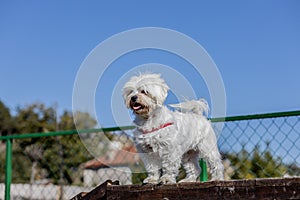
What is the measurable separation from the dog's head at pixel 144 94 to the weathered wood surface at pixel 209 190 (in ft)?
2.33

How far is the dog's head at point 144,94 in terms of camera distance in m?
4.36

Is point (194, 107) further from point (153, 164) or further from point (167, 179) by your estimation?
point (167, 179)

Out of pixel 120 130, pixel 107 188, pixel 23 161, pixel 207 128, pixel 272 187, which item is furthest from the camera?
pixel 23 161

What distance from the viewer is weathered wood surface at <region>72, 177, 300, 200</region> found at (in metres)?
3.12

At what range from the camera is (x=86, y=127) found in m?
6.04

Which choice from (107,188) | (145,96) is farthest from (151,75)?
(107,188)

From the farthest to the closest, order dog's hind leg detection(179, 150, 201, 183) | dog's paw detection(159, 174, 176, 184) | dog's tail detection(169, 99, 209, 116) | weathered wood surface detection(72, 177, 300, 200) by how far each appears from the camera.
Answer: dog's tail detection(169, 99, 209, 116) → dog's hind leg detection(179, 150, 201, 183) → dog's paw detection(159, 174, 176, 184) → weathered wood surface detection(72, 177, 300, 200)

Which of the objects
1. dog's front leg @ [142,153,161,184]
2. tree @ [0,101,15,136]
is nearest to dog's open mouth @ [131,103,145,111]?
dog's front leg @ [142,153,161,184]

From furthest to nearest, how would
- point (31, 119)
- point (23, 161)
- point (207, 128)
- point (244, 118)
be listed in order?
point (31, 119)
point (23, 161)
point (244, 118)
point (207, 128)

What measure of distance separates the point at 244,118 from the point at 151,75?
1.42 m

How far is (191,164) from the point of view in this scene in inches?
191

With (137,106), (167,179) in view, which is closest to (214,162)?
(167,179)

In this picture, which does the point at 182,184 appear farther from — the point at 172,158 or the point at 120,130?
the point at 120,130

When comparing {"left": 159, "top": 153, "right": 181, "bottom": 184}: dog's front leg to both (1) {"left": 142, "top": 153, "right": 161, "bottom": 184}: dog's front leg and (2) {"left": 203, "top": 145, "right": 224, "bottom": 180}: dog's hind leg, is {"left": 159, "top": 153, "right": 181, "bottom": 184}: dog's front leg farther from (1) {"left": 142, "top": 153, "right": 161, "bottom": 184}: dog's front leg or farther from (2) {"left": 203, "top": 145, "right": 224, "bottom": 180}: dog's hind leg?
(2) {"left": 203, "top": 145, "right": 224, "bottom": 180}: dog's hind leg
